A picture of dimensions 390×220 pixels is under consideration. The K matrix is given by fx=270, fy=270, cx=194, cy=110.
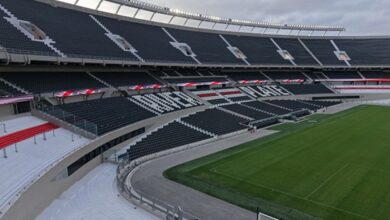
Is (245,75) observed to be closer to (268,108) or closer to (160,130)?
(268,108)

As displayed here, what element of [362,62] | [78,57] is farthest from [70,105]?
[362,62]

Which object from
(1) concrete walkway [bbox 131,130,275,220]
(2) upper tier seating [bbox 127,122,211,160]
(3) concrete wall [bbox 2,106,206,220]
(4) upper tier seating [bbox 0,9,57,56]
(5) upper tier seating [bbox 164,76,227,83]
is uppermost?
(4) upper tier seating [bbox 0,9,57,56]

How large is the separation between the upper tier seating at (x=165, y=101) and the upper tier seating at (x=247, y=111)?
4.56m

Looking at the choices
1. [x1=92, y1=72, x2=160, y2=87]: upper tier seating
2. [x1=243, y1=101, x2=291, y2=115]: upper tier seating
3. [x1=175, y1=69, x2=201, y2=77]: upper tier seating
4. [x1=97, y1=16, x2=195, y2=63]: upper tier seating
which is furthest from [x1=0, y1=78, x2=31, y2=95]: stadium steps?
[x1=243, y1=101, x2=291, y2=115]: upper tier seating

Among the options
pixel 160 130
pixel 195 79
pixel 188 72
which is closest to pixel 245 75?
pixel 188 72

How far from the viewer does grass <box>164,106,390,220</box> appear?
528 inches

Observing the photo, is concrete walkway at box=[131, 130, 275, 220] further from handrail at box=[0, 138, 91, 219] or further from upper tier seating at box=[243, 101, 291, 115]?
upper tier seating at box=[243, 101, 291, 115]

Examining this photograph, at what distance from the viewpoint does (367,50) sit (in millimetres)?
62375

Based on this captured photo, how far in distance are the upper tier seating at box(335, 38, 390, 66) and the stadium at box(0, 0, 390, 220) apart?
38.2 ft

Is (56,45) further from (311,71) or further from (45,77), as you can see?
(311,71)

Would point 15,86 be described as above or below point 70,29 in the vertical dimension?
below

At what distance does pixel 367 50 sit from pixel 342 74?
345 inches

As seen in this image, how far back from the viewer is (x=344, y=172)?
1759 centimetres

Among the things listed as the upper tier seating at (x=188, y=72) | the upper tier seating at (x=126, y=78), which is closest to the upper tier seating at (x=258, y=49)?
the upper tier seating at (x=188, y=72)
